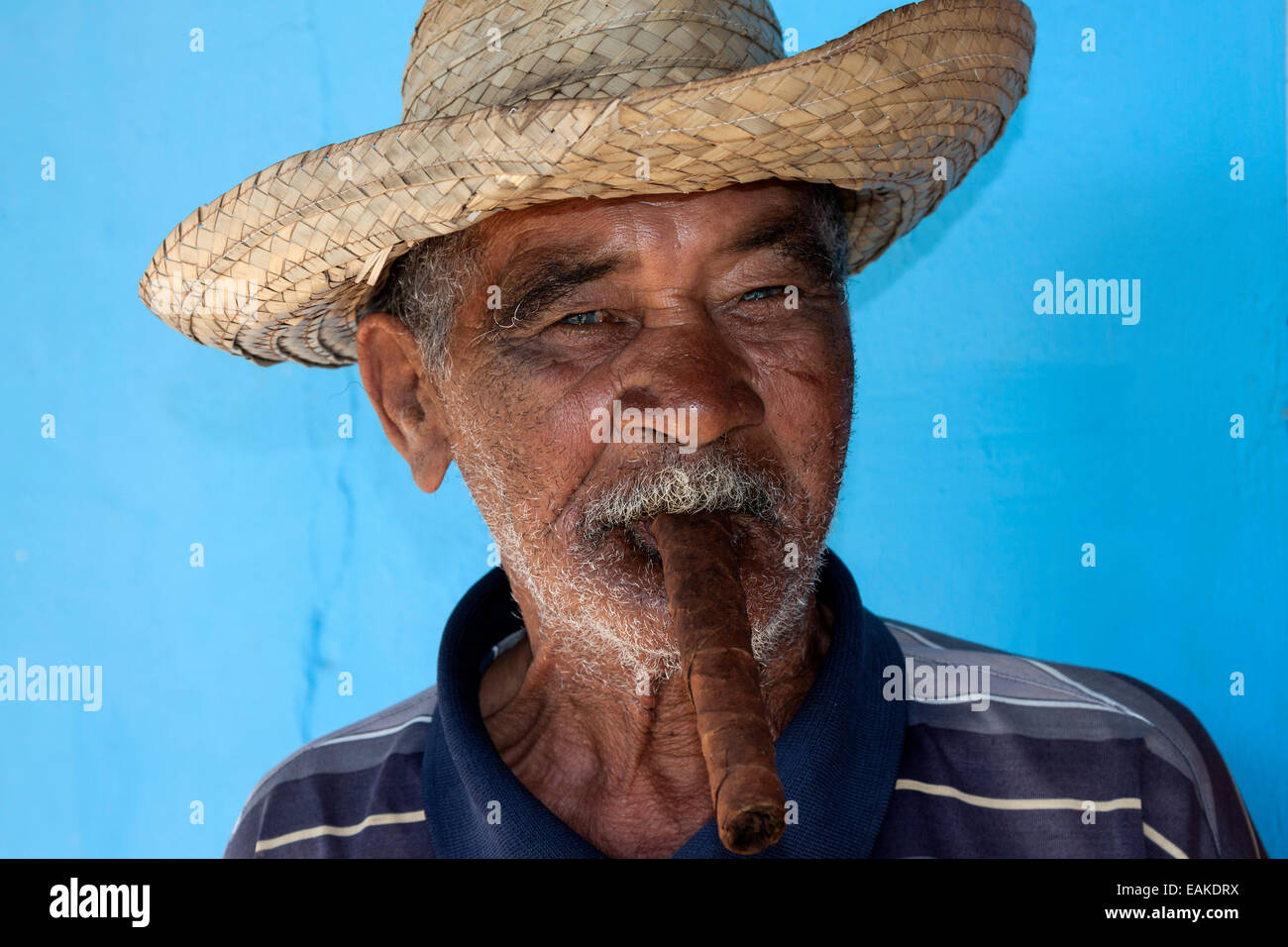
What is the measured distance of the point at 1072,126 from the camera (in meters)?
2.11

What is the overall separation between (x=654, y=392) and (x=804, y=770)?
440mm

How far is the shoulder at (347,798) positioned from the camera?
161 cm

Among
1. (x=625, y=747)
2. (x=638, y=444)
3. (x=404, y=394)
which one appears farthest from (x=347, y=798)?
(x=638, y=444)

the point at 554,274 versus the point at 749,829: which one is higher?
the point at 554,274

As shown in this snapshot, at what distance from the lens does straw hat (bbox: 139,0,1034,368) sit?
1.28 m

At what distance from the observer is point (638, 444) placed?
139 centimetres

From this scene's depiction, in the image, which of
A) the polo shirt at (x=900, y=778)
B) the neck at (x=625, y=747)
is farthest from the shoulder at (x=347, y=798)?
the neck at (x=625, y=747)

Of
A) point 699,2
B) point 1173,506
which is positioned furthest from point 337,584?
point 1173,506

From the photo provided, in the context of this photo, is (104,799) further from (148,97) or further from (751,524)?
(751,524)

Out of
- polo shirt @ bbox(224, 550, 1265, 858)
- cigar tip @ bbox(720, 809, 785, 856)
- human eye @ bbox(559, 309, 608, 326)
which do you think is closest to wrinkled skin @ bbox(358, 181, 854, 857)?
human eye @ bbox(559, 309, 608, 326)

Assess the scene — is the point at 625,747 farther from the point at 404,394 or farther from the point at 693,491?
the point at 404,394

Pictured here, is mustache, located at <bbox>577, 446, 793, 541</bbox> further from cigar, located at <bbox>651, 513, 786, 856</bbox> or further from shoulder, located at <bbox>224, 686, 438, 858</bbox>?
shoulder, located at <bbox>224, 686, 438, 858</bbox>

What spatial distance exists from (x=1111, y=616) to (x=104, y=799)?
1.75m

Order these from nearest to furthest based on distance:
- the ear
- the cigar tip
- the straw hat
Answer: the cigar tip → the straw hat → the ear
